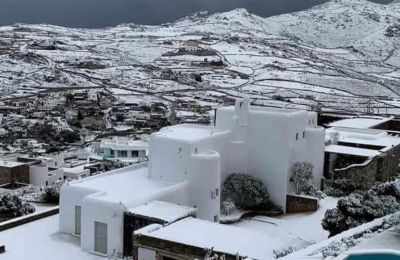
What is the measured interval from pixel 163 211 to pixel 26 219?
A: 4340mm

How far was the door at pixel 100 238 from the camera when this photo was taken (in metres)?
15.7

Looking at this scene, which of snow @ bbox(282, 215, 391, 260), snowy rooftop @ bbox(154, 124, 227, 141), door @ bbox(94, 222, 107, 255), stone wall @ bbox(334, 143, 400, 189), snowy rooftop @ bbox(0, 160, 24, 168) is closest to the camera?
snow @ bbox(282, 215, 391, 260)

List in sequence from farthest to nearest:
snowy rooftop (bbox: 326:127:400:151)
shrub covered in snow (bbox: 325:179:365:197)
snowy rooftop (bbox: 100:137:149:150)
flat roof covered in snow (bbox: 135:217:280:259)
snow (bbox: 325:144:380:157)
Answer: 1. snowy rooftop (bbox: 100:137:149:150)
2. snowy rooftop (bbox: 326:127:400:151)
3. snow (bbox: 325:144:380:157)
4. shrub covered in snow (bbox: 325:179:365:197)
5. flat roof covered in snow (bbox: 135:217:280:259)

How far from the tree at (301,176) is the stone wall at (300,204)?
46cm

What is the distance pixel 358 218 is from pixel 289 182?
5362 millimetres

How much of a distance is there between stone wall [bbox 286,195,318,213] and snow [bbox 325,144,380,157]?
3.75 metres

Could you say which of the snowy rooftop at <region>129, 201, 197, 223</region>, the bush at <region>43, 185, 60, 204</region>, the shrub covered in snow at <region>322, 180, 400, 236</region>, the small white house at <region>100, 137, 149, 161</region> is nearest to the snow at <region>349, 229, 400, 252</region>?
the shrub covered in snow at <region>322, 180, 400, 236</region>

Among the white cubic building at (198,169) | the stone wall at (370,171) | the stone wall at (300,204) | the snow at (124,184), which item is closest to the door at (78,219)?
the white cubic building at (198,169)

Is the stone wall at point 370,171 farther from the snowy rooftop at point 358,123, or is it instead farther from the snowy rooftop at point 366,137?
the snowy rooftop at point 358,123

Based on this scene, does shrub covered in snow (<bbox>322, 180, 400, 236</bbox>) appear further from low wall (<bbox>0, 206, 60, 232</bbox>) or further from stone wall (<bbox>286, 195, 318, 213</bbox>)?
low wall (<bbox>0, 206, 60, 232</bbox>)

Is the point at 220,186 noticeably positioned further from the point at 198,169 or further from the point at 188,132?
the point at 188,132

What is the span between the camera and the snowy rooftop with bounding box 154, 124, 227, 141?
18.8 metres

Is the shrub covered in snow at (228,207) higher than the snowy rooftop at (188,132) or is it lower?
lower

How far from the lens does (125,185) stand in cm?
1783
